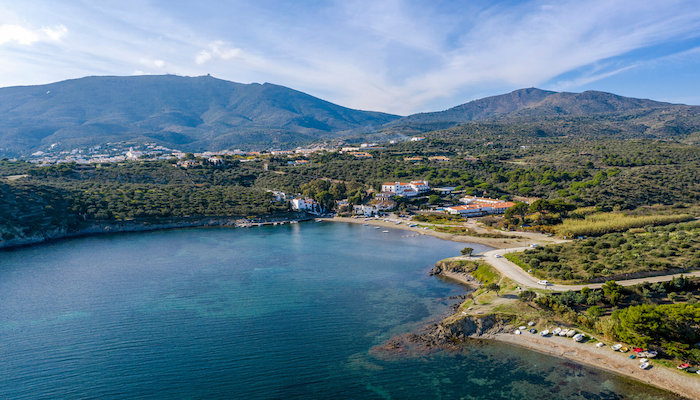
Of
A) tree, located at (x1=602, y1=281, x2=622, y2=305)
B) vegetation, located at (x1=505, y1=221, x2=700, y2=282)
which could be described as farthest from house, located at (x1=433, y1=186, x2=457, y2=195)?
tree, located at (x1=602, y1=281, x2=622, y2=305)

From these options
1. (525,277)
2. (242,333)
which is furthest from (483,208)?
(242,333)

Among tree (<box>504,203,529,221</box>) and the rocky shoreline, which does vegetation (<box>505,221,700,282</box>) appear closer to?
tree (<box>504,203,529,221</box>)

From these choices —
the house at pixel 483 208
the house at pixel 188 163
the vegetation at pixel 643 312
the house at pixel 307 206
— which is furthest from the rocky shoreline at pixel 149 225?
the vegetation at pixel 643 312

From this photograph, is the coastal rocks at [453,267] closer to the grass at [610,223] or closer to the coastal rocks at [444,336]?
the coastal rocks at [444,336]

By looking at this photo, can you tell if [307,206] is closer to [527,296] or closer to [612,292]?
[527,296]

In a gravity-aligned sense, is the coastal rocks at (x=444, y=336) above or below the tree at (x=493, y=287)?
below

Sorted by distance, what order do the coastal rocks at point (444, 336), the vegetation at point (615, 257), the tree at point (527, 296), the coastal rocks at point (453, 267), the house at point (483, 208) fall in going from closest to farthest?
the coastal rocks at point (444, 336)
the tree at point (527, 296)
the vegetation at point (615, 257)
the coastal rocks at point (453, 267)
the house at point (483, 208)

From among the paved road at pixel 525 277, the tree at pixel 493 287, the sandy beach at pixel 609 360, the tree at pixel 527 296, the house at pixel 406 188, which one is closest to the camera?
the sandy beach at pixel 609 360
